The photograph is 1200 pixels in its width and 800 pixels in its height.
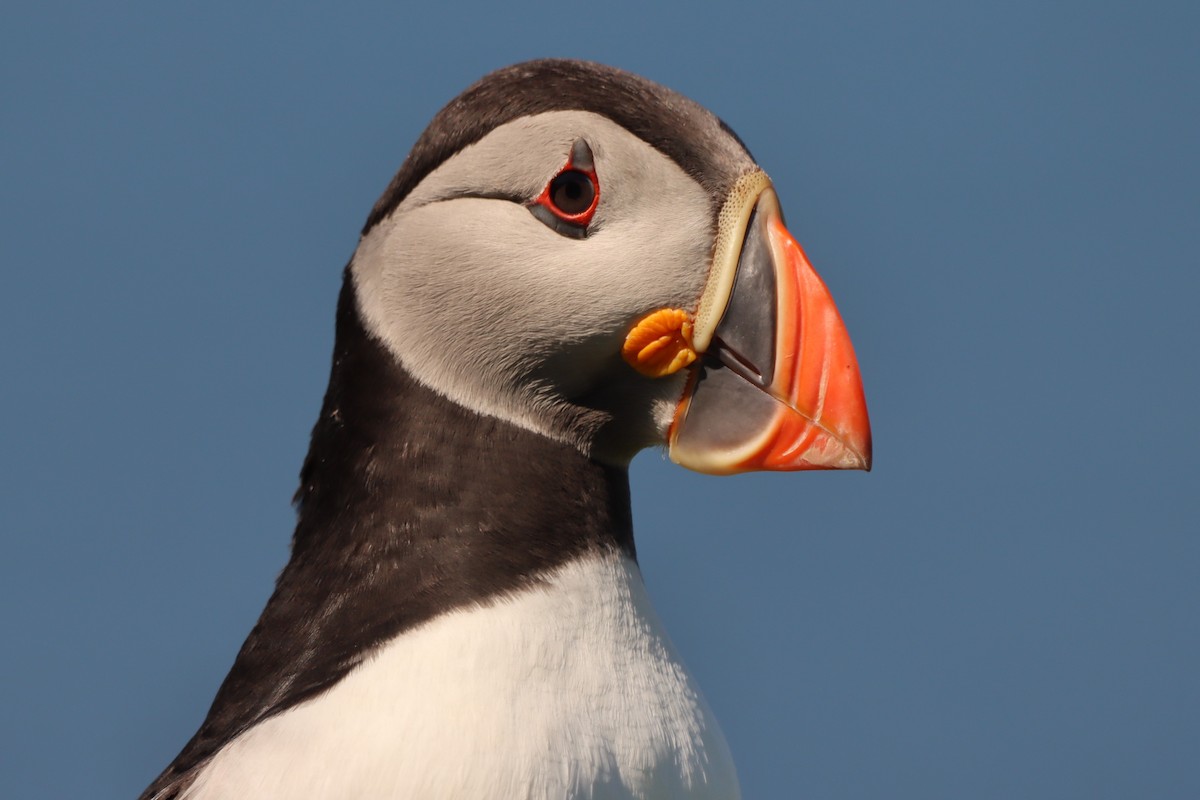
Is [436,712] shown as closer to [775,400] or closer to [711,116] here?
[775,400]

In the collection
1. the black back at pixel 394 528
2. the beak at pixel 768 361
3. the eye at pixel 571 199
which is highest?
the eye at pixel 571 199

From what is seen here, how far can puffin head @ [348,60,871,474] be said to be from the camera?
2.88 m

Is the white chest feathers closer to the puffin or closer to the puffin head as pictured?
the puffin

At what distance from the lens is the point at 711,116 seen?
304 centimetres

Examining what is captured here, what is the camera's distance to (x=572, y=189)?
9.43 ft

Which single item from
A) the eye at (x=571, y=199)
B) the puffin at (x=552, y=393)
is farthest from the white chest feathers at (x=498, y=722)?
the eye at (x=571, y=199)

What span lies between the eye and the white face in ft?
0.04

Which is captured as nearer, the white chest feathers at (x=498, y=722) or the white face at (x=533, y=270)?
the white chest feathers at (x=498, y=722)

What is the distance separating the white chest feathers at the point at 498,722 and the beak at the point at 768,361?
37 cm

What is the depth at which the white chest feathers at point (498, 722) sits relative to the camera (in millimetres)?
2564

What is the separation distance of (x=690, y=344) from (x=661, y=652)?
55cm

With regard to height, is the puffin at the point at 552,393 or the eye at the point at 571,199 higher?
the eye at the point at 571,199

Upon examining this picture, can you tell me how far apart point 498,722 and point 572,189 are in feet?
3.00

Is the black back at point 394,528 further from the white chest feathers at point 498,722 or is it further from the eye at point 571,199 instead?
the eye at point 571,199
